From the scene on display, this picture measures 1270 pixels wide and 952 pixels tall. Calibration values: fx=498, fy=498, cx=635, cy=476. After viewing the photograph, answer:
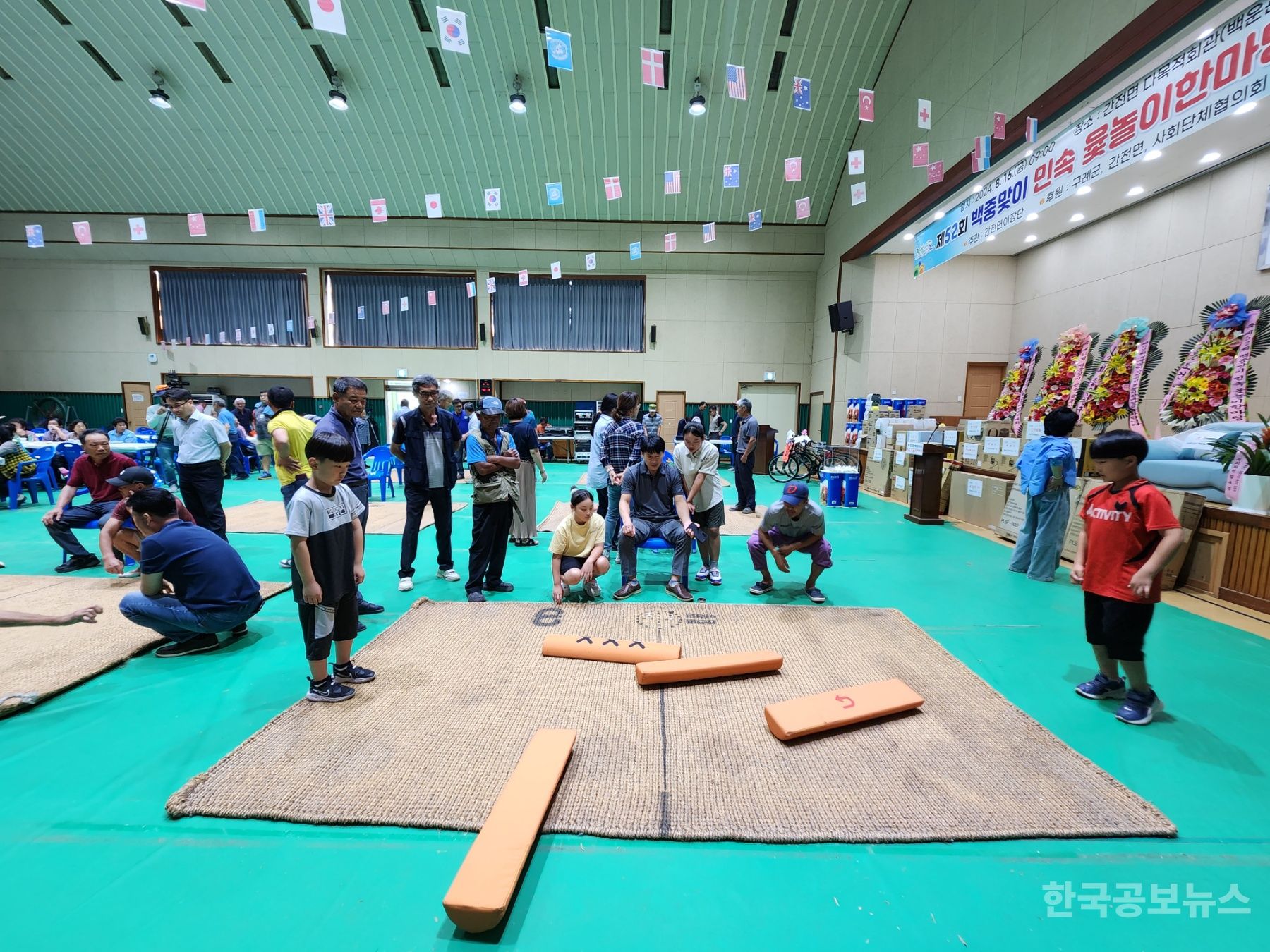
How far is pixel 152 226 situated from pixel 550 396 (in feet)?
33.8

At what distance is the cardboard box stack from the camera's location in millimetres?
6094

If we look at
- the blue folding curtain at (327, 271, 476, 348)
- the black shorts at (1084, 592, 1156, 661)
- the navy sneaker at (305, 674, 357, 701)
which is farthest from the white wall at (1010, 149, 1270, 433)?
the blue folding curtain at (327, 271, 476, 348)

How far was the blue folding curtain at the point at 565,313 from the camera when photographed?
13.3 m

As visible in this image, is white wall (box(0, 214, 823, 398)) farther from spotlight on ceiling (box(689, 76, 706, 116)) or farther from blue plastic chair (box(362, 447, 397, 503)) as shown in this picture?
blue plastic chair (box(362, 447, 397, 503))

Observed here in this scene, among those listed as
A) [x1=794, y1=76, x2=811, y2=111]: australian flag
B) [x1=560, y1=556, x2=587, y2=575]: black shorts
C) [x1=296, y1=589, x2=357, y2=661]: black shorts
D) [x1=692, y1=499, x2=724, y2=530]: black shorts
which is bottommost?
[x1=560, y1=556, x2=587, y2=575]: black shorts

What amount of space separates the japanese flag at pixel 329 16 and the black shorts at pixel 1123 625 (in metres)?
5.80

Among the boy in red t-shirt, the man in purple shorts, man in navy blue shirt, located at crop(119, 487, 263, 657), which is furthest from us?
the man in purple shorts

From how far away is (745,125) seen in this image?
32.0ft

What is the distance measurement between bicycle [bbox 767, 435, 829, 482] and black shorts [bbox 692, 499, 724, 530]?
667cm

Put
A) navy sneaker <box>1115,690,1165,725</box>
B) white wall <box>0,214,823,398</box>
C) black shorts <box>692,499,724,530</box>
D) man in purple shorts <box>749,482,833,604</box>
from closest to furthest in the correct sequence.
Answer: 1. navy sneaker <box>1115,690,1165,725</box>
2. man in purple shorts <box>749,482,833,604</box>
3. black shorts <box>692,499,724,530</box>
4. white wall <box>0,214,823,398</box>

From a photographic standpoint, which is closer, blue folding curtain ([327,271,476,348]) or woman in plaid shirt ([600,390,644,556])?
woman in plaid shirt ([600,390,644,556])

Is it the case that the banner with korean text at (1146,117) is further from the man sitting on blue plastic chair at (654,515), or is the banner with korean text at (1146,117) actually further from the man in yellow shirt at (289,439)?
the man in yellow shirt at (289,439)

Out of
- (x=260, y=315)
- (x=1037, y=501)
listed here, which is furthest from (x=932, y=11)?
(x=260, y=315)

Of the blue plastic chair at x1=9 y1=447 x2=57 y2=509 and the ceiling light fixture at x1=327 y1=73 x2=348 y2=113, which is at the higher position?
the ceiling light fixture at x1=327 y1=73 x2=348 y2=113
